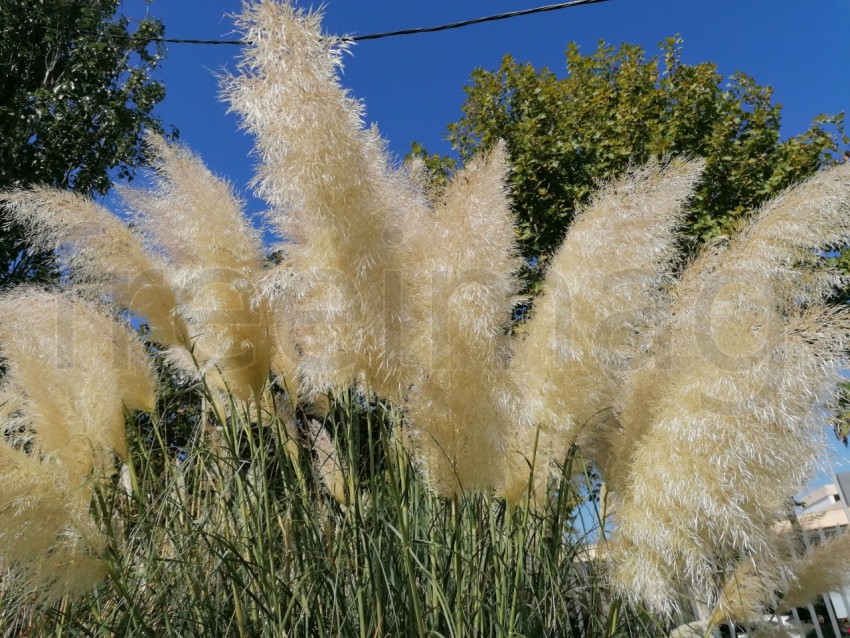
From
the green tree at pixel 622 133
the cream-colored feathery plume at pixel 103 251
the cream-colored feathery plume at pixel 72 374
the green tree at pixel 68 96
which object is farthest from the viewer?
the green tree at pixel 68 96

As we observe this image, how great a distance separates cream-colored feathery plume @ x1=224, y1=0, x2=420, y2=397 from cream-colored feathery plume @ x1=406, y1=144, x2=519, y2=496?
0.09m

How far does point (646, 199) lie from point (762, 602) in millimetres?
1394

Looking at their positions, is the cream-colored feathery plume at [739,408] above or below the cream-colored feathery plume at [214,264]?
below

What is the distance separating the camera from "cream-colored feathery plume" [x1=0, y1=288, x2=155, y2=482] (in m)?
2.05

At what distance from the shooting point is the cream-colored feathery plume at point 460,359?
174 cm

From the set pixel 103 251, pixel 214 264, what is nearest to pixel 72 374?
pixel 103 251

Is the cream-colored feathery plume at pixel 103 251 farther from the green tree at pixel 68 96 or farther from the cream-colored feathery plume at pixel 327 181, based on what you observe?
the green tree at pixel 68 96

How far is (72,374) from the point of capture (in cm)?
221

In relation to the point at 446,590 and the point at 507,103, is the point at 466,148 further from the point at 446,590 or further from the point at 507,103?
the point at 446,590

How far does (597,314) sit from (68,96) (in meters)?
9.66

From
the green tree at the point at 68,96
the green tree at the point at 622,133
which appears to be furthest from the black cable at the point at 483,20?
the green tree at the point at 68,96

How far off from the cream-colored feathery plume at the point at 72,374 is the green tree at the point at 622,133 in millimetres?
4728

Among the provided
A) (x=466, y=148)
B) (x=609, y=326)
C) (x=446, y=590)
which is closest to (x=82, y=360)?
(x=446, y=590)

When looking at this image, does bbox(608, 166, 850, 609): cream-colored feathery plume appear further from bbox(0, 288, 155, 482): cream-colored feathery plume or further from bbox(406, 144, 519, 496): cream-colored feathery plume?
bbox(0, 288, 155, 482): cream-colored feathery plume
